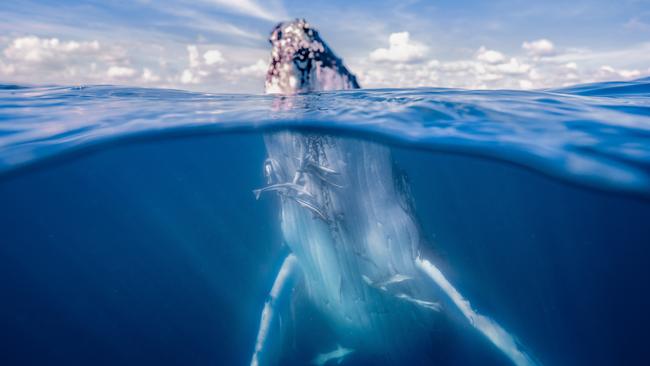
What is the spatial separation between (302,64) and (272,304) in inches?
243

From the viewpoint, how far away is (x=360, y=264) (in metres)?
6.85

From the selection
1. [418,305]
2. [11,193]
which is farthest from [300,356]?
[11,193]

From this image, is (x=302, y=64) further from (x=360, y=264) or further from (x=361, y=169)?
(x=360, y=264)

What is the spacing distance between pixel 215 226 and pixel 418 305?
15807 mm

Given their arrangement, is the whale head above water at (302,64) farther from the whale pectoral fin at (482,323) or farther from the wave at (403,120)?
the whale pectoral fin at (482,323)

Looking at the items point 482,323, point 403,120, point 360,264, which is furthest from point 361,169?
point 482,323

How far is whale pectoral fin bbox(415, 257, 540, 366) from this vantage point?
6250mm

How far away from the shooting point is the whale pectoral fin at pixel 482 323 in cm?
625

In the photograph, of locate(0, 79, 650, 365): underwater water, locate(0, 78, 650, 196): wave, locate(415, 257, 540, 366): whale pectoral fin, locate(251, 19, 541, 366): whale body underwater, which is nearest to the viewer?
locate(415, 257, 540, 366): whale pectoral fin

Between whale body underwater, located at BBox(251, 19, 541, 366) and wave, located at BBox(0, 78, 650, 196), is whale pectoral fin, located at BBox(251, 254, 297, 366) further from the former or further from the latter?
wave, located at BBox(0, 78, 650, 196)

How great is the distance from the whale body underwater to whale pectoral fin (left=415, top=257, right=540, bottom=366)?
0.7 inches

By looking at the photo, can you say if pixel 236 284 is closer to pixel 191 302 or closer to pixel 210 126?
pixel 210 126

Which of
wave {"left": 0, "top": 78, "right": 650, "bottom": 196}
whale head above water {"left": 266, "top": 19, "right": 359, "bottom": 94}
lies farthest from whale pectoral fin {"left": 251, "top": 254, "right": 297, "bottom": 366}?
whale head above water {"left": 266, "top": 19, "right": 359, "bottom": 94}

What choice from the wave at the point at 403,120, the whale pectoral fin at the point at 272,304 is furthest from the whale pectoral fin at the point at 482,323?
the wave at the point at 403,120
